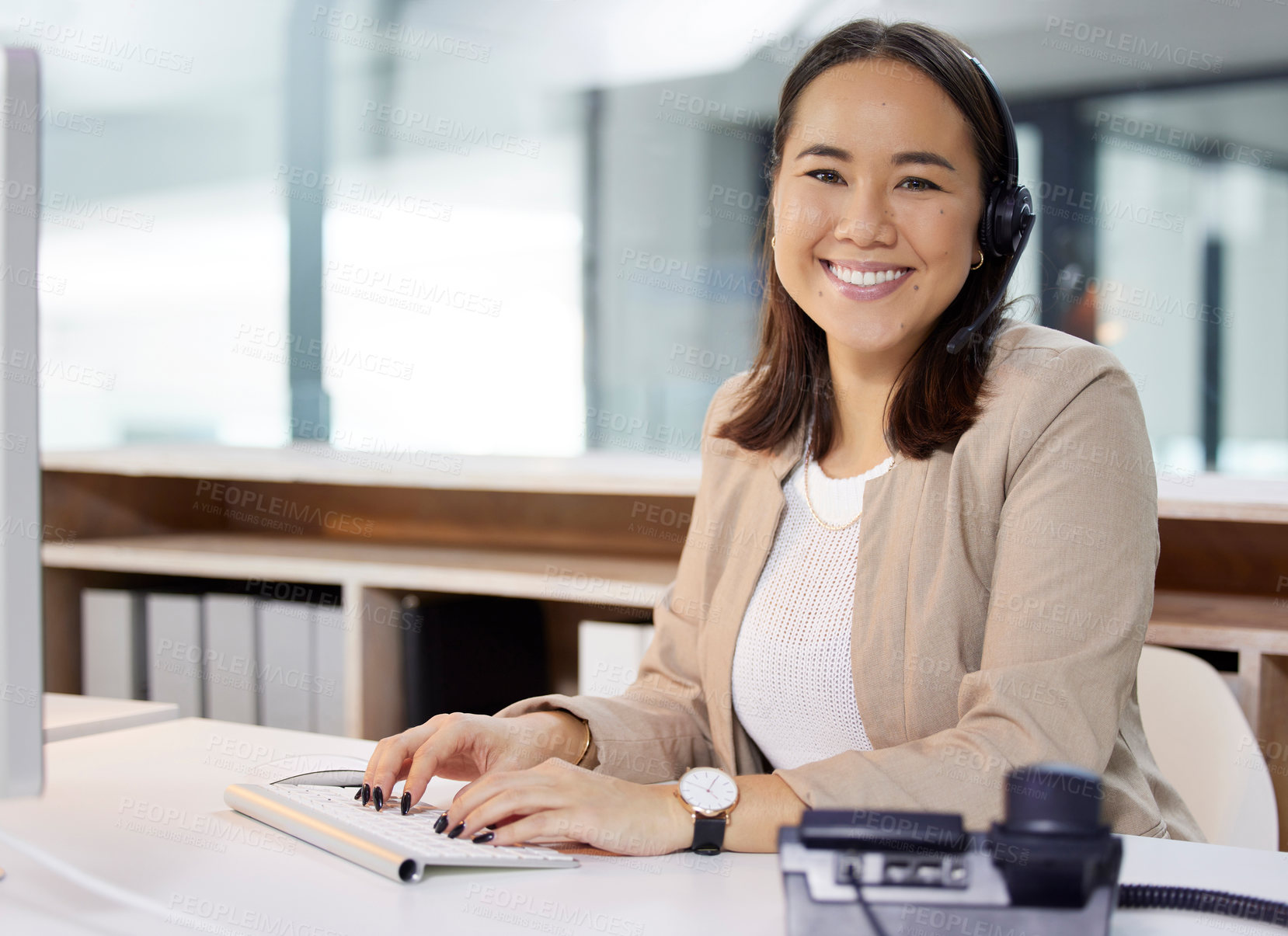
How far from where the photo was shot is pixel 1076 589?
37.9 inches

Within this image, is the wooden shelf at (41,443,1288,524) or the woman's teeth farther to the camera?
the wooden shelf at (41,443,1288,524)

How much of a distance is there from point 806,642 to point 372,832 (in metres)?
Result: 0.49

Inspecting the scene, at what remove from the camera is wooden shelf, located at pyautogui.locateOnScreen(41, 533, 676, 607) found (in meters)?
1.85

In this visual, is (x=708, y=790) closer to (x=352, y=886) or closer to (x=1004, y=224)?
(x=352, y=886)

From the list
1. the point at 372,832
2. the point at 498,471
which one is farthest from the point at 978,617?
the point at 498,471

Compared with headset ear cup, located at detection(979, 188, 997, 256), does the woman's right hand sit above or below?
below

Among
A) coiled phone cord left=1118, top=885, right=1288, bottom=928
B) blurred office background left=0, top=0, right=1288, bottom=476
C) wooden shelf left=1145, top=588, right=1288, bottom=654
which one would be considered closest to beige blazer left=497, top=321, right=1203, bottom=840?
coiled phone cord left=1118, top=885, right=1288, bottom=928

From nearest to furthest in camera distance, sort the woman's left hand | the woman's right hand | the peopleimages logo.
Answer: the woman's left hand → the woman's right hand → the peopleimages logo

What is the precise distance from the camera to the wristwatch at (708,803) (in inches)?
35.4

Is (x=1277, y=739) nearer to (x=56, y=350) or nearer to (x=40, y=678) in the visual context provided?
(x=40, y=678)

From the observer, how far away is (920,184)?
1.16 m

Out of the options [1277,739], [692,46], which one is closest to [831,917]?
[1277,739]

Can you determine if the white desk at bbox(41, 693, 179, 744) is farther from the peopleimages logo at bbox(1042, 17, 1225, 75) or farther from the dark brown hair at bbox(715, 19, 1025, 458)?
the peopleimages logo at bbox(1042, 17, 1225, 75)

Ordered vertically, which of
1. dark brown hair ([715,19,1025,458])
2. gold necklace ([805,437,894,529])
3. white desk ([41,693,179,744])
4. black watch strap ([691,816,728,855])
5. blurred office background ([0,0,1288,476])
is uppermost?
blurred office background ([0,0,1288,476])
